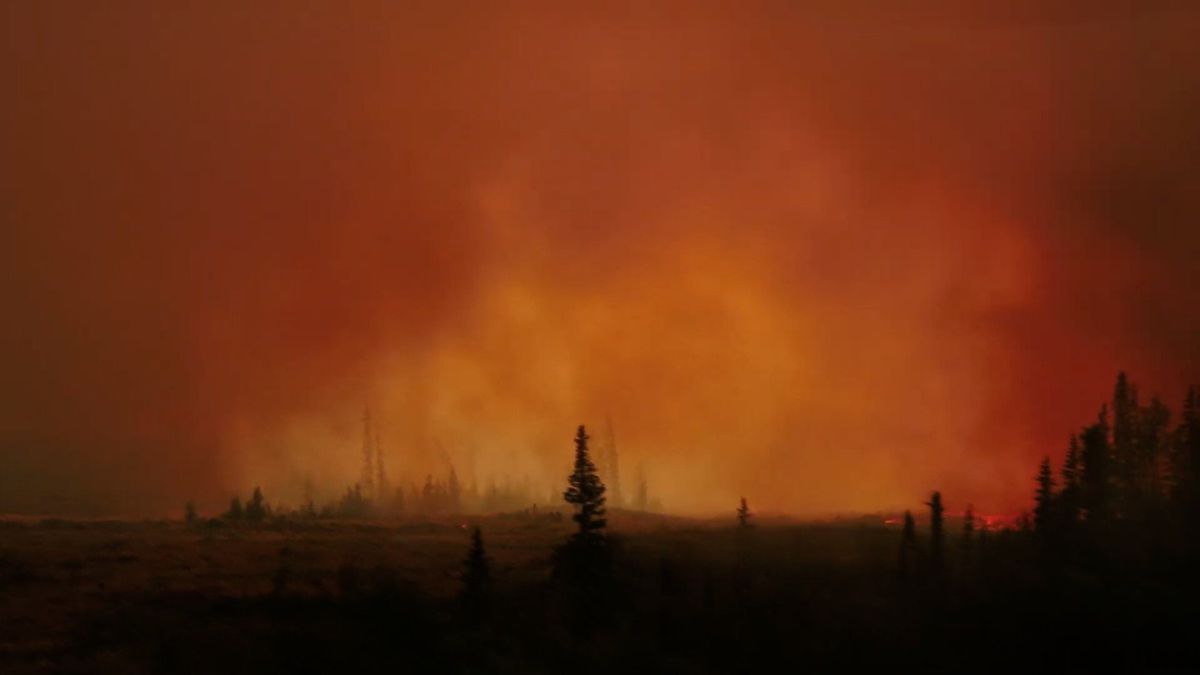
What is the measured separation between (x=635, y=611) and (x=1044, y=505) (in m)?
33.0

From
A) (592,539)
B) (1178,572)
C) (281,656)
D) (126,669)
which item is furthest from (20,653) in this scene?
(1178,572)

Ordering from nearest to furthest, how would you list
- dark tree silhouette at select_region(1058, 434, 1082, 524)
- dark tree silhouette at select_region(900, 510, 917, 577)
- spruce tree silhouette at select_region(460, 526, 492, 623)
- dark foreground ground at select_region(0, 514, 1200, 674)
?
dark foreground ground at select_region(0, 514, 1200, 674), spruce tree silhouette at select_region(460, 526, 492, 623), dark tree silhouette at select_region(900, 510, 917, 577), dark tree silhouette at select_region(1058, 434, 1082, 524)

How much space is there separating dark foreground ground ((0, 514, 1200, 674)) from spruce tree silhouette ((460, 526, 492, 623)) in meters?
0.44

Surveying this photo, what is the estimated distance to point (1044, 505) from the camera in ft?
200

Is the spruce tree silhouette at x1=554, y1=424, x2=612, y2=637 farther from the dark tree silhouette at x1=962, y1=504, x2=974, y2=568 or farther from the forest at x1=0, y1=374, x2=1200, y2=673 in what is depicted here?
the dark tree silhouette at x1=962, y1=504, x2=974, y2=568

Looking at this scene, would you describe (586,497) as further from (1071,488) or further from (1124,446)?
(1124,446)

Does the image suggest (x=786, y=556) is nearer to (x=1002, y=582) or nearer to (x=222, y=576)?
(x=1002, y=582)

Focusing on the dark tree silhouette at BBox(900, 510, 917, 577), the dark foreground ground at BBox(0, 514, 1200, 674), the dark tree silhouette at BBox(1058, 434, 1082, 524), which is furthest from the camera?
the dark tree silhouette at BBox(1058, 434, 1082, 524)

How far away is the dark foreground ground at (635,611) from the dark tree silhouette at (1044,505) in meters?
4.95

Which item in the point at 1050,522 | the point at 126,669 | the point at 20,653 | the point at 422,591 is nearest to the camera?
the point at 126,669

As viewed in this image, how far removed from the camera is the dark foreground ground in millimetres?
33500

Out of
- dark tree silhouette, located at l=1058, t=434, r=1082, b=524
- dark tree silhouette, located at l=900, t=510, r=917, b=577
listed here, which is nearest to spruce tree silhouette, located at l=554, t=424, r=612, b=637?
dark tree silhouette, located at l=900, t=510, r=917, b=577

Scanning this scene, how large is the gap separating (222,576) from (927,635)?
29267 millimetres

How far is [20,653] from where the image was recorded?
33.5 meters
